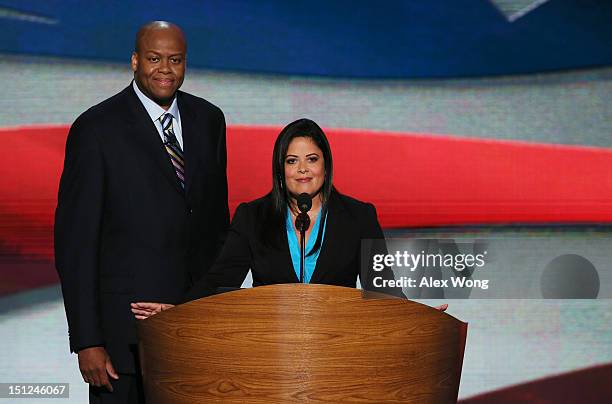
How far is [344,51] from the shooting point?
13.6 ft

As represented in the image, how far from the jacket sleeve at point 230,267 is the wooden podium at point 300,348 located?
2.00ft

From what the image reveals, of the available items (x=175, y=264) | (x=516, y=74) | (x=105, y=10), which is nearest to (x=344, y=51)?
(x=516, y=74)

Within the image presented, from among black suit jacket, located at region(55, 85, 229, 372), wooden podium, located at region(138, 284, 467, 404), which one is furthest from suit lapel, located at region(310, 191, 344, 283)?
wooden podium, located at region(138, 284, 467, 404)

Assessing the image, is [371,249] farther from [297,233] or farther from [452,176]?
[452,176]

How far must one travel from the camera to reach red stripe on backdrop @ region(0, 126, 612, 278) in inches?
163

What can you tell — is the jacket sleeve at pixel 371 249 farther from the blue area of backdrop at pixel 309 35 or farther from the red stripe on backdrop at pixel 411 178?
the blue area of backdrop at pixel 309 35

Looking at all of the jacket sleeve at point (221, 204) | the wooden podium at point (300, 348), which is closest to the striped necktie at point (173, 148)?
the jacket sleeve at point (221, 204)

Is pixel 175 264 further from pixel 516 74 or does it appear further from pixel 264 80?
pixel 516 74

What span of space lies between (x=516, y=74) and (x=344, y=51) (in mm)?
765

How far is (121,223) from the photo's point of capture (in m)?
2.82

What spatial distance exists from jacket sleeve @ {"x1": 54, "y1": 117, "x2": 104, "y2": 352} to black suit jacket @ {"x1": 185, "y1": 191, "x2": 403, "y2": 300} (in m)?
0.30

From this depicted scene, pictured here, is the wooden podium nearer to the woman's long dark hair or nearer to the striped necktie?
the woman's long dark hair

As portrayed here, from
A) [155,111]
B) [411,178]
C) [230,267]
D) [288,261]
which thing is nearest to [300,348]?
[288,261]

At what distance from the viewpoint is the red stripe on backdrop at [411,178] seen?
4141 mm
